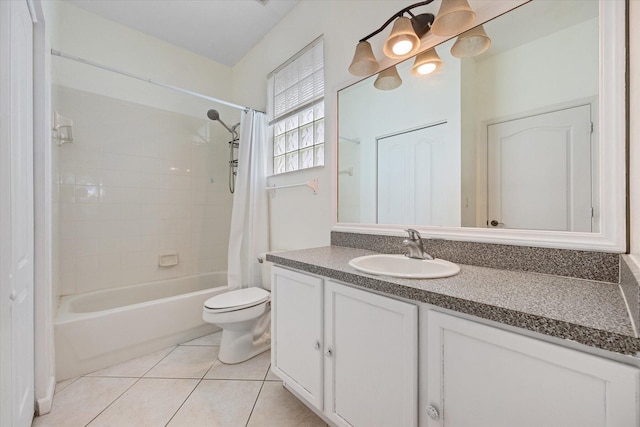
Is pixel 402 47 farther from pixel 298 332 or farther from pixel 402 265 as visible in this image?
pixel 298 332

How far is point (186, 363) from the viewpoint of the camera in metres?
1.76

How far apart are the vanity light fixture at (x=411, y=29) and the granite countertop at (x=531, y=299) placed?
3.54 feet

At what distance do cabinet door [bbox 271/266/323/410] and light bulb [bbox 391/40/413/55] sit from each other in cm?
121

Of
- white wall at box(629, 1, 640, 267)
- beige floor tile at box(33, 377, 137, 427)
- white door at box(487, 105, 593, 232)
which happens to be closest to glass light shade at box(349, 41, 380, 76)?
white door at box(487, 105, 593, 232)

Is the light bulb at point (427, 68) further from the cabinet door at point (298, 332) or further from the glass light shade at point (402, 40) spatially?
the cabinet door at point (298, 332)

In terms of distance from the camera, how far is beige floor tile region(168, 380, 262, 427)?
1.26 meters

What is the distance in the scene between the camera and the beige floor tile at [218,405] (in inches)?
49.6

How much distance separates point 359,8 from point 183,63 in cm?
203

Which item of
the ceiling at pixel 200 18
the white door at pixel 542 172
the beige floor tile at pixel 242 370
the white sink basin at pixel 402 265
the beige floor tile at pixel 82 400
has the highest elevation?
the ceiling at pixel 200 18

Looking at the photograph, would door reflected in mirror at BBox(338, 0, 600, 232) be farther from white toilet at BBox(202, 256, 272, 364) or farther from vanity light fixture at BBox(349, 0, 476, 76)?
white toilet at BBox(202, 256, 272, 364)

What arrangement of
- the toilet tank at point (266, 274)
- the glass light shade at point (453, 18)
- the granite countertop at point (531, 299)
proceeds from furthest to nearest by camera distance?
the toilet tank at point (266, 274)
the glass light shade at point (453, 18)
the granite countertop at point (531, 299)

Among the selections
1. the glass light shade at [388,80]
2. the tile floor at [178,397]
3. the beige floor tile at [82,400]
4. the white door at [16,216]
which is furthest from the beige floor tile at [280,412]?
the glass light shade at [388,80]

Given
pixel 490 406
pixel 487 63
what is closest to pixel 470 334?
pixel 490 406

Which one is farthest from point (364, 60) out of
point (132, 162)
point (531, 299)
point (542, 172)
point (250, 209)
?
point (132, 162)
